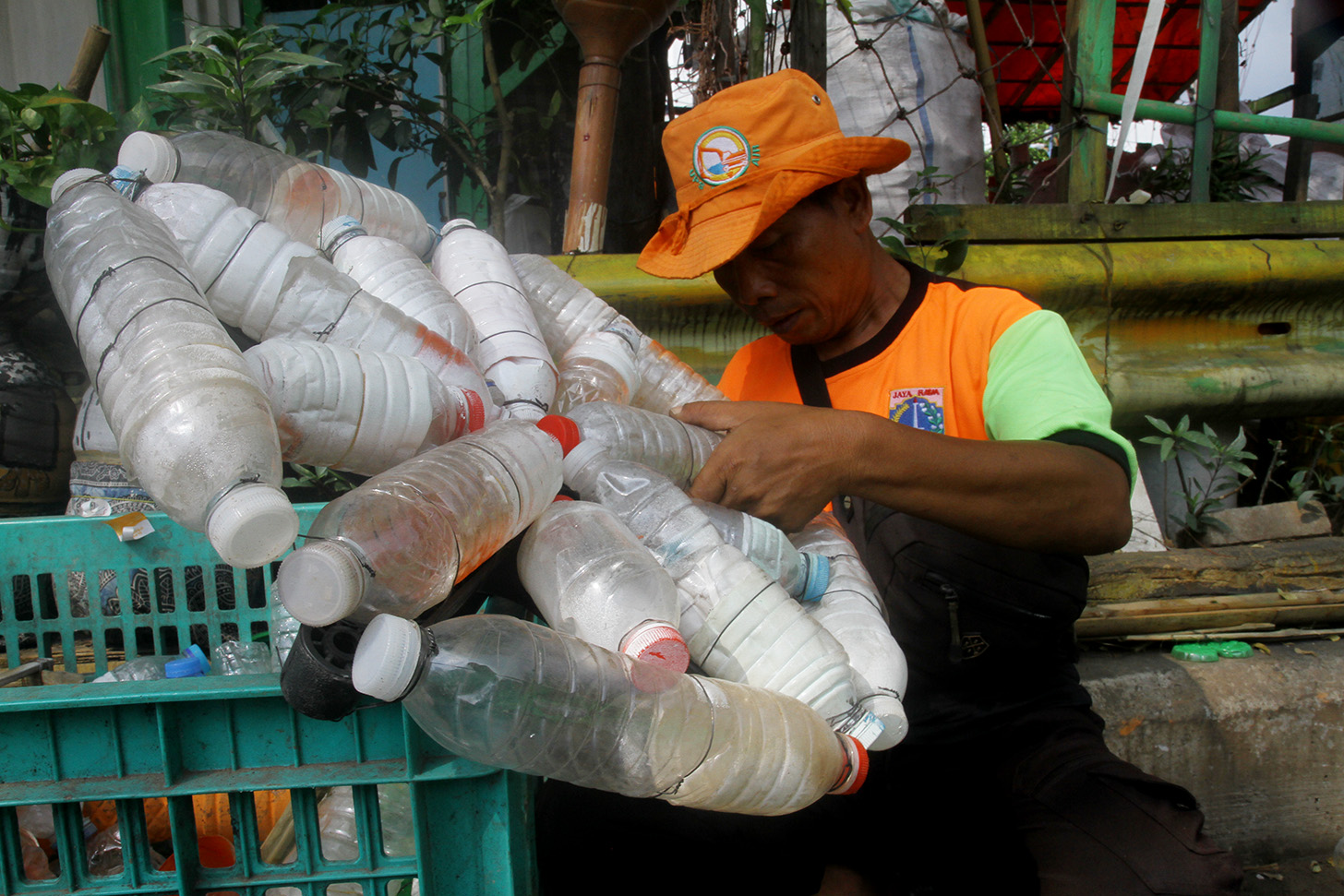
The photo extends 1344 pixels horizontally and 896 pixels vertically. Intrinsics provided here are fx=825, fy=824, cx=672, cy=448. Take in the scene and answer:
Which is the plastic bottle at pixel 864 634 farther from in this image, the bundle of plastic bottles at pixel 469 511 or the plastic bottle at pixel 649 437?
the plastic bottle at pixel 649 437

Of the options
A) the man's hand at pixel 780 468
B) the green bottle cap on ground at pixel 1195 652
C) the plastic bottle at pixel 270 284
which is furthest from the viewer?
the green bottle cap on ground at pixel 1195 652

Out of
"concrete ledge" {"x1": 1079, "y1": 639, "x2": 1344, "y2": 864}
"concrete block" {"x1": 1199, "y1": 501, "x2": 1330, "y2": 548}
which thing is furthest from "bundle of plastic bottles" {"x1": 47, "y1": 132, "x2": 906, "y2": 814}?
"concrete block" {"x1": 1199, "y1": 501, "x2": 1330, "y2": 548}

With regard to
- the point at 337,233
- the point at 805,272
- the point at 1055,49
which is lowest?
the point at 805,272

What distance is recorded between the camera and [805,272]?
1.69 meters

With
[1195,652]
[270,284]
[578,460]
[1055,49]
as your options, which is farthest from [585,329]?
[1055,49]

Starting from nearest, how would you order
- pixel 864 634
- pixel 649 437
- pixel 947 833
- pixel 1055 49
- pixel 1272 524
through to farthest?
1. pixel 864 634
2. pixel 649 437
3. pixel 947 833
4. pixel 1272 524
5. pixel 1055 49

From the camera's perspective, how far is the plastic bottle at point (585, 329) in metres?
1.97

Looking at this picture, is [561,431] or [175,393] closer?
[175,393]

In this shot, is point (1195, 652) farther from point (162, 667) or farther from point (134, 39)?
point (134, 39)

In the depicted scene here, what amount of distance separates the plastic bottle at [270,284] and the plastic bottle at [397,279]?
3.1 inches

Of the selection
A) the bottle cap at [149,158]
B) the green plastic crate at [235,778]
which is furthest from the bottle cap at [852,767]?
the bottle cap at [149,158]

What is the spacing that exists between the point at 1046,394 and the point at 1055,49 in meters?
9.02

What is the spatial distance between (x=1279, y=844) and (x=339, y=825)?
242 cm

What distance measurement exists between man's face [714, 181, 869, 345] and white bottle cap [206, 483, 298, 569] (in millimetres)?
1080
